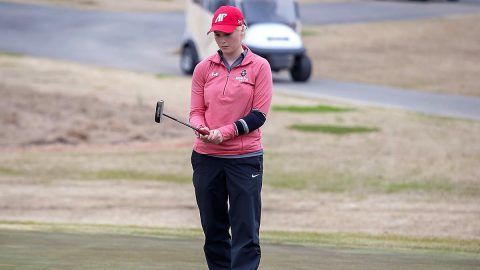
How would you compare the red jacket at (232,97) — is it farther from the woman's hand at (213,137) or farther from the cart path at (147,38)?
the cart path at (147,38)

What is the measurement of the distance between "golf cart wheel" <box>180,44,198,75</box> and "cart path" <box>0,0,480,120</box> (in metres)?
0.50

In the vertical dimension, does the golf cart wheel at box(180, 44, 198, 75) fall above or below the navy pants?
below

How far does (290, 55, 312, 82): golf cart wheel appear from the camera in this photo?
28828 millimetres

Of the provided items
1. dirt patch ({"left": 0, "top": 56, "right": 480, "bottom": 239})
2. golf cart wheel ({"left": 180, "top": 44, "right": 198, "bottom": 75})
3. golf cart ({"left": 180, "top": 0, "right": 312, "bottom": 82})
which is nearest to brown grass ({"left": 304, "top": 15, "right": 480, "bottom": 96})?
golf cart ({"left": 180, "top": 0, "right": 312, "bottom": 82})

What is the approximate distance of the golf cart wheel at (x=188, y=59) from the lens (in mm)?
30003

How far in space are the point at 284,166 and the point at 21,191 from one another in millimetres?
3982

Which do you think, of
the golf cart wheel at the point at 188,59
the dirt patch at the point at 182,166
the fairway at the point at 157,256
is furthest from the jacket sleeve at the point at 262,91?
the golf cart wheel at the point at 188,59

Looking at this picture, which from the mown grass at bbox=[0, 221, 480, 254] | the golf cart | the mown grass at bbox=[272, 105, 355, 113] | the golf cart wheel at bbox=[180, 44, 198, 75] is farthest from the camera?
the golf cart wheel at bbox=[180, 44, 198, 75]

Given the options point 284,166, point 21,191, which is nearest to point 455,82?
point 284,166

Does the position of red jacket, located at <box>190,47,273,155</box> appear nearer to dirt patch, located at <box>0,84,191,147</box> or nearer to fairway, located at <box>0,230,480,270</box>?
fairway, located at <box>0,230,480,270</box>

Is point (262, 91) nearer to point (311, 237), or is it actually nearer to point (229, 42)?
point (229, 42)

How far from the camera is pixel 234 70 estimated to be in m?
7.08

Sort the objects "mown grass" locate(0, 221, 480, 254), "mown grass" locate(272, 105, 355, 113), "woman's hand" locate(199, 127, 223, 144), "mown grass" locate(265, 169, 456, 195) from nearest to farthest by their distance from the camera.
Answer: "woman's hand" locate(199, 127, 223, 144), "mown grass" locate(0, 221, 480, 254), "mown grass" locate(265, 169, 456, 195), "mown grass" locate(272, 105, 355, 113)

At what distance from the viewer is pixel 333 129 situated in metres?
20.5
